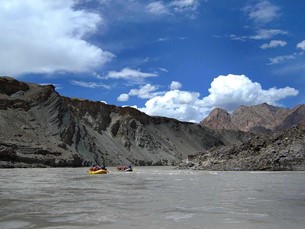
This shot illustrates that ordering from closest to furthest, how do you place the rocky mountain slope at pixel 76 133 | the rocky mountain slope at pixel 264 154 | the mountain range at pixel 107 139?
the rocky mountain slope at pixel 264 154 → the mountain range at pixel 107 139 → the rocky mountain slope at pixel 76 133

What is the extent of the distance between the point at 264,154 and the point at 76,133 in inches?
2011

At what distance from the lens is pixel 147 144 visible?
427 ft

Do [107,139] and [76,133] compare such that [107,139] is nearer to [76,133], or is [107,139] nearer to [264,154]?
[76,133]

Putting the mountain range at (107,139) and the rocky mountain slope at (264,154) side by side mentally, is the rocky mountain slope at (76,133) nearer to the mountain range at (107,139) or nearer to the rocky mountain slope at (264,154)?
the mountain range at (107,139)

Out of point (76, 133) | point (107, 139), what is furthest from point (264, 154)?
point (107, 139)

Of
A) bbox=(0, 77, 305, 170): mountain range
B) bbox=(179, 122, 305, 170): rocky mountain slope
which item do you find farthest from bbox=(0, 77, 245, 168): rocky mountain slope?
bbox=(179, 122, 305, 170): rocky mountain slope

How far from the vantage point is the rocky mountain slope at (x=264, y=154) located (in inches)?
2251

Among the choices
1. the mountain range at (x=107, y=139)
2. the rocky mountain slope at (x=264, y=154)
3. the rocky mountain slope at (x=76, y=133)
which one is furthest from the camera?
the rocky mountain slope at (x=76, y=133)

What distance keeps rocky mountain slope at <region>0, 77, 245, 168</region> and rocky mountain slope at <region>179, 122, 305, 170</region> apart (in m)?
29.4

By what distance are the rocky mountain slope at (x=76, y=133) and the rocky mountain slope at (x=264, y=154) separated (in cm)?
2945

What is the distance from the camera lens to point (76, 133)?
318 feet

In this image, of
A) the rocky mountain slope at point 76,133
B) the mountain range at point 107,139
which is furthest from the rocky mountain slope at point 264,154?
the rocky mountain slope at point 76,133

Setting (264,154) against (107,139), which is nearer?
(264,154)

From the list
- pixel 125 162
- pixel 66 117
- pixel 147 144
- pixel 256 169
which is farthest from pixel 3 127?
pixel 147 144
